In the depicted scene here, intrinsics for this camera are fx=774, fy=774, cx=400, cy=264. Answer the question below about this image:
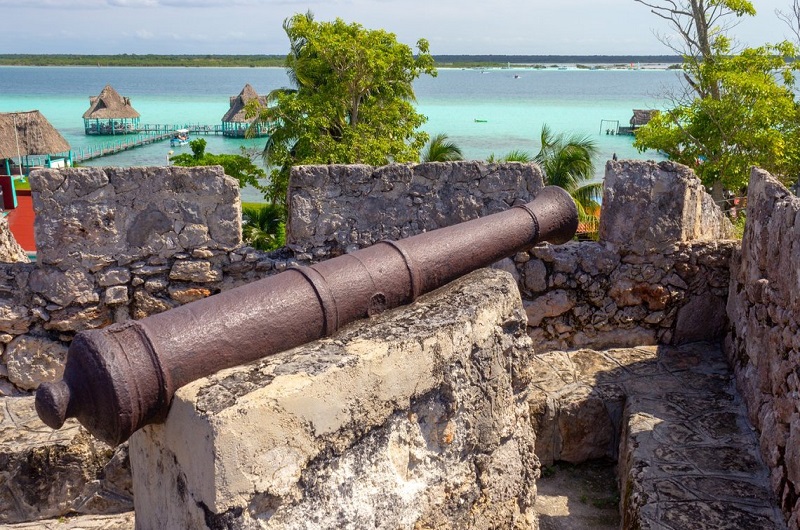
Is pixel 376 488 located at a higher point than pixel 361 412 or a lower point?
lower

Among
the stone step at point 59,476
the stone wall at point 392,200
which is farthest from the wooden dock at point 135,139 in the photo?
the stone step at point 59,476

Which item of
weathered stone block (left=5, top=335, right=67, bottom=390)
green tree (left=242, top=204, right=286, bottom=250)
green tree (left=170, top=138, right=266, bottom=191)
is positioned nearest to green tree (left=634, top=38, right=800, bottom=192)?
green tree (left=242, top=204, right=286, bottom=250)

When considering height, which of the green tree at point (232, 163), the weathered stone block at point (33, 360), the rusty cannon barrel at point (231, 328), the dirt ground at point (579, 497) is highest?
the rusty cannon barrel at point (231, 328)

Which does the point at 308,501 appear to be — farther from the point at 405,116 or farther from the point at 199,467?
the point at 405,116

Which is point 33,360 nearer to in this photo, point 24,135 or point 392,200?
point 392,200

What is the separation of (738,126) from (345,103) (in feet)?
22.1

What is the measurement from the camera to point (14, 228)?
46.5 ft

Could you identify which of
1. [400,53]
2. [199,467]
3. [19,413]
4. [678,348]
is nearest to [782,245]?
[678,348]

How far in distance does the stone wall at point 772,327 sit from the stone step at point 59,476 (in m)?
3.05

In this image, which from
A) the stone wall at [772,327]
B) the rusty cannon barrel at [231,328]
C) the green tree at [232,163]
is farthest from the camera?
the green tree at [232,163]

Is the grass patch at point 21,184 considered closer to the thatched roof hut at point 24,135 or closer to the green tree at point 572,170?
the thatched roof hut at point 24,135

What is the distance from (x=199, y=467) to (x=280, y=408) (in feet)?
0.91

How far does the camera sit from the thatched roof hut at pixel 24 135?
61.5 ft

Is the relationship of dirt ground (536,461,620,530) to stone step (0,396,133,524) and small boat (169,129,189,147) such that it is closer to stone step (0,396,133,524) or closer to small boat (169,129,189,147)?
stone step (0,396,133,524)
